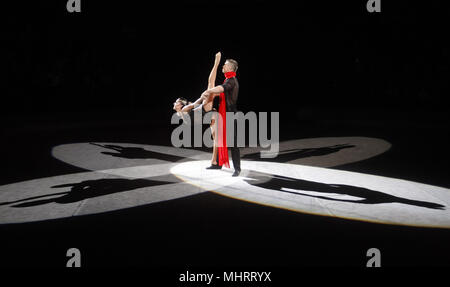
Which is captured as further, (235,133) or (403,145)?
(403,145)

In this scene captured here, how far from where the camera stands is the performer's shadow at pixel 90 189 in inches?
185

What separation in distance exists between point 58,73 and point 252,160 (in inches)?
416

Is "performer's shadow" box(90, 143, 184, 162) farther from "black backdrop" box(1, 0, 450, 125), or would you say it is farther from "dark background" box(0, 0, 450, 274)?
"black backdrop" box(1, 0, 450, 125)

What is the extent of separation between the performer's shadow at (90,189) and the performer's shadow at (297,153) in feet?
7.94

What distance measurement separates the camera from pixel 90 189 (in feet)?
17.1

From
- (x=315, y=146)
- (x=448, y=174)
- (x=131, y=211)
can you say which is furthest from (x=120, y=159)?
(x=448, y=174)

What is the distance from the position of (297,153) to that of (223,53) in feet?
22.6

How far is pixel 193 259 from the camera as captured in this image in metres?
3.26

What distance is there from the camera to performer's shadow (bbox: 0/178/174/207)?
4.70 m

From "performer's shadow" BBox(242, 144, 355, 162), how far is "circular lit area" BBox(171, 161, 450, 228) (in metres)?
0.72

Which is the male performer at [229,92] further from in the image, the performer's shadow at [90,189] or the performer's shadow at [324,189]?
the performer's shadow at [90,189]

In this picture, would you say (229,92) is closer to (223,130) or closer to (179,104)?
(223,130)

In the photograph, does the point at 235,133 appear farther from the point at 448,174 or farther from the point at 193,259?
the point at 448,174

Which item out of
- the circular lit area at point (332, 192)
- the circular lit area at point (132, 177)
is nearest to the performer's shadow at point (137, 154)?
the circular lit area at point (132, 177)
